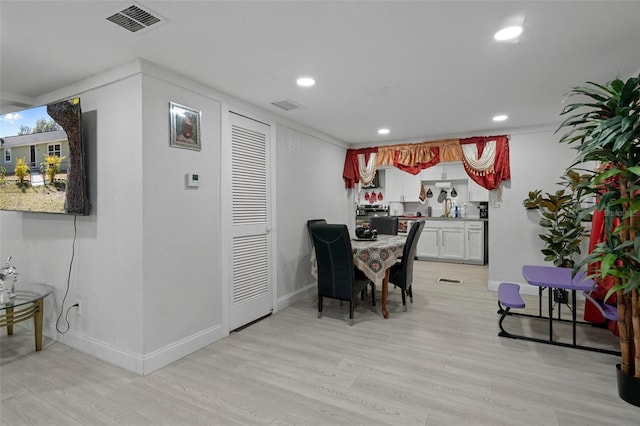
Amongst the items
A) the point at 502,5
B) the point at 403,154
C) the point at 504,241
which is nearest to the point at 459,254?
the point at 504,241

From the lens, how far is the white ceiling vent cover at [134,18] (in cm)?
178

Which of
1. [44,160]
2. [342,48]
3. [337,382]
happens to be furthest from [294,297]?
[342,48]

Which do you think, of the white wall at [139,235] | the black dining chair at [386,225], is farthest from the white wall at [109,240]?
the black dining chair at [386,225]

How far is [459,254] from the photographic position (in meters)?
6.87

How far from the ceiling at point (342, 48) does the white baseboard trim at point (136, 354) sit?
2.24 metres

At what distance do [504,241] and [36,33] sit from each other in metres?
5.45

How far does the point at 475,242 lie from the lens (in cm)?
670

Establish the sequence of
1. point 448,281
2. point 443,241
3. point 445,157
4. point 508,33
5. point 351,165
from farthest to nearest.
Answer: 1. point 443,241
2. point 351,165
3. point 448,281
4. point 445,157
5. point 508,33

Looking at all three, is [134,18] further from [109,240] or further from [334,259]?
[334,259]

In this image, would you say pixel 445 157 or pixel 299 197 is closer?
pixel 299 197

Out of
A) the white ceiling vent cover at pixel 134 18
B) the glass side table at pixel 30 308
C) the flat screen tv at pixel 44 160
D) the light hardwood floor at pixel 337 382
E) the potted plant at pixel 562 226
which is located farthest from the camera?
the potted plant at pixel 562 226

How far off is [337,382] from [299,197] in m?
2.54

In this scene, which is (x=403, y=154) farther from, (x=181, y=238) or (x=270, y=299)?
(x=181, y=238)

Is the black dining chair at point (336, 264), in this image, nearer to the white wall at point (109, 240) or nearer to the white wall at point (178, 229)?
the white wall at point (178, 229)
